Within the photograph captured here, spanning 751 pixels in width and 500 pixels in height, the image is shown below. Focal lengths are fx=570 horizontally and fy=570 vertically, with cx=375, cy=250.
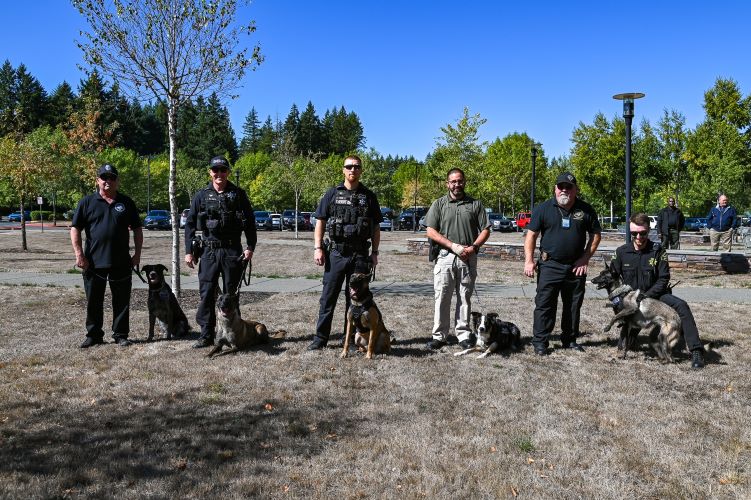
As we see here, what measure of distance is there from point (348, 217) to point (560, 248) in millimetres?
2201

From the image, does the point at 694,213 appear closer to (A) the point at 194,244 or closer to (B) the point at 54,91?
(A) the point at 194,244

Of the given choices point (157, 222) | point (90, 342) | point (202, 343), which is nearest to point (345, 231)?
point (202, 343)

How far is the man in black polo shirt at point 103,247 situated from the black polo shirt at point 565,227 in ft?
14.3

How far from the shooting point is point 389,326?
736cm

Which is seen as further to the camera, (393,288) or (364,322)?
(393,288)

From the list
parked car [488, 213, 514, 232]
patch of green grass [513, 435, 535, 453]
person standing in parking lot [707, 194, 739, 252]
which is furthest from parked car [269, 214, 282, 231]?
patch of green grass [513, 435, 535, 453]

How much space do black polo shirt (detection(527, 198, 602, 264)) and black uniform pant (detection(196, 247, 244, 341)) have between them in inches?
123

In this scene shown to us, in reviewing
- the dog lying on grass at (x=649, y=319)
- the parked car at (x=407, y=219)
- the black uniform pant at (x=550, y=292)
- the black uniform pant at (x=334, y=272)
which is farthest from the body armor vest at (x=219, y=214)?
the parked car at (x=407, y=219)

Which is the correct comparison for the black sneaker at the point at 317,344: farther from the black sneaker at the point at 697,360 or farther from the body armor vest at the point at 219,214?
the black sneaker at the point at 697,360

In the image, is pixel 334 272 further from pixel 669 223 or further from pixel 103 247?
pixel 669 223

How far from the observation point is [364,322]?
5.62 metres

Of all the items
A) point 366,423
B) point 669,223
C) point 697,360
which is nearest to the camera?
point 366,423

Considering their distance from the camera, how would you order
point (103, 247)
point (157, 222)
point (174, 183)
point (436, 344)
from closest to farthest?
point (103, 247), point (436, 344), point (174, 183), point (157, 222)

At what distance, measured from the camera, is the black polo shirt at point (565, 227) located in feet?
19.1
